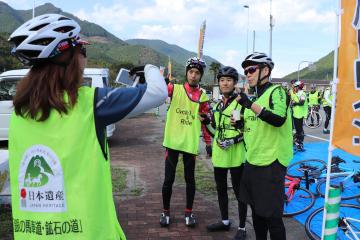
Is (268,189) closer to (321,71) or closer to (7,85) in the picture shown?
(7,85)

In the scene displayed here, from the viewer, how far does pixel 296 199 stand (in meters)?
5.65

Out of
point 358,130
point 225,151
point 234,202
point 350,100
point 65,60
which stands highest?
point 65,60

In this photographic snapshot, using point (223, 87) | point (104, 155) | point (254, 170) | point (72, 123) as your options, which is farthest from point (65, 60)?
point (223, 87)

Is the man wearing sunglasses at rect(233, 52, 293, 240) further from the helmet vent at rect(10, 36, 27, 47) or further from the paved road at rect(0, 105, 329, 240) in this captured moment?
the helmet vent at rect(10, 36, 27, 47)

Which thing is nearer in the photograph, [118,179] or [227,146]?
[227,146]

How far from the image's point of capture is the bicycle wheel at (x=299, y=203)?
516 centimetres

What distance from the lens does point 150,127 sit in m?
16.2

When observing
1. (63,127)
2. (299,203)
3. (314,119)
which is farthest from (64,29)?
(314,119)

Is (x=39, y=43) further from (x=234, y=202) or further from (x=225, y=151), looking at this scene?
(x=234, y=202)

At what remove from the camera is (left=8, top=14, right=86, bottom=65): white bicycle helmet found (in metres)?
1.67

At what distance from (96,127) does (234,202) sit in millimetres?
4391

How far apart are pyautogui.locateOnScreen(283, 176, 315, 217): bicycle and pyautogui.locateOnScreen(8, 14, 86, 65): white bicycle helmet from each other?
425cm

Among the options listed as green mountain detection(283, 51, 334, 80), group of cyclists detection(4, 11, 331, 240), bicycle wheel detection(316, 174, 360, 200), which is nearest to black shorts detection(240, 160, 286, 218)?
group of cyclists detection(4, 11, 331, 240)

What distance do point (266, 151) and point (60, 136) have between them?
6.83ft
